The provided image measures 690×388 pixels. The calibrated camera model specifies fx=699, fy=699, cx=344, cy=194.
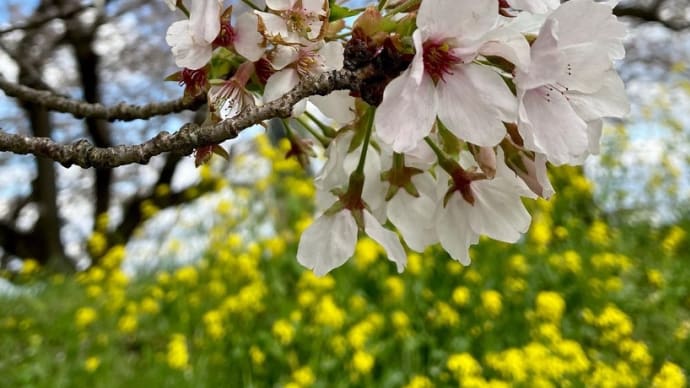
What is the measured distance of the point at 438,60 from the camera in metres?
0.45

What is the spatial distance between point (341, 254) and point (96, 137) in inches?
200

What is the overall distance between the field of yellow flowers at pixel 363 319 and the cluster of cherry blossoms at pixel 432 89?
4.21 ft

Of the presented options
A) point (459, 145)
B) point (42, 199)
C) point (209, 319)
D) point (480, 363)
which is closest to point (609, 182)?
point (480, 363)

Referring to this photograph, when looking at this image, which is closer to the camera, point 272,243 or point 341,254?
point 341,254

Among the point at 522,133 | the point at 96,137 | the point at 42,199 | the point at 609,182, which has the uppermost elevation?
the point at 522,133

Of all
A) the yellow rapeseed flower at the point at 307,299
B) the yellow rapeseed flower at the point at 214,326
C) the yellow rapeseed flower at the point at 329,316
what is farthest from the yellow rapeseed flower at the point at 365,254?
the yellow rapeseed flower at the point at 214,326

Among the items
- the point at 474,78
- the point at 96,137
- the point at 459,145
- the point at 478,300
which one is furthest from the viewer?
the point at 96,137

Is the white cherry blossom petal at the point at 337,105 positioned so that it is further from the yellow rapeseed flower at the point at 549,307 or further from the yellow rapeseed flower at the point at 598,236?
the yellow rapeseed flower at the point at 598,236

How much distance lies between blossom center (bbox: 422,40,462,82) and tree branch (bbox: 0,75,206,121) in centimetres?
24

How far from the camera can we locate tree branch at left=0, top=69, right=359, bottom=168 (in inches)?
17.4

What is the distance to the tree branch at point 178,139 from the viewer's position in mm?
443

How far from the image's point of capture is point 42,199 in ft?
18.4

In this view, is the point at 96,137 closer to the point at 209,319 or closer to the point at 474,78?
the point at 209,319

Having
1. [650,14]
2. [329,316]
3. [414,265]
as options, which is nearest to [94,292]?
[329,316]
